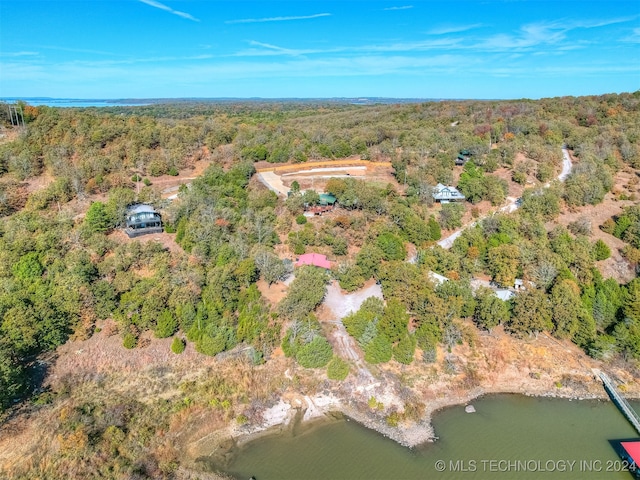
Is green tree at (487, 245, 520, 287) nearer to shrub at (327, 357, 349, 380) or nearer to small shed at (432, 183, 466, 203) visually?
small shed at (432, 183, 466, 203)

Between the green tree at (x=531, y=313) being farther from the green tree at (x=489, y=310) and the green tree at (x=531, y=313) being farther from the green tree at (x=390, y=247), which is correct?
the green tree at (x=390, y=247)

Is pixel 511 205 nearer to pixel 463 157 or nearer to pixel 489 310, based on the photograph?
pixel 463 157

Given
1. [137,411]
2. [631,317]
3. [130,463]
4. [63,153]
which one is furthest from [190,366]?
[63,153]

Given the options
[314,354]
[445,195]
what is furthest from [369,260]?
[445,195]

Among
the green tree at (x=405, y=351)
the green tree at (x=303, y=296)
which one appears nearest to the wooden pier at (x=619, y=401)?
the green tree at (x=405, y=351)

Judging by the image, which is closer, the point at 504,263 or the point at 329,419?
the point at 329,419

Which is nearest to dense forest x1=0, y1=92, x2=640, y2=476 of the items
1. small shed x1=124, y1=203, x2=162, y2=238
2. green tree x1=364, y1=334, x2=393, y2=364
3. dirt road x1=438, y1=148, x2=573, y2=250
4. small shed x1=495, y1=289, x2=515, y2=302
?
green tree x1=364, y1=334, x2=393, y2=364
